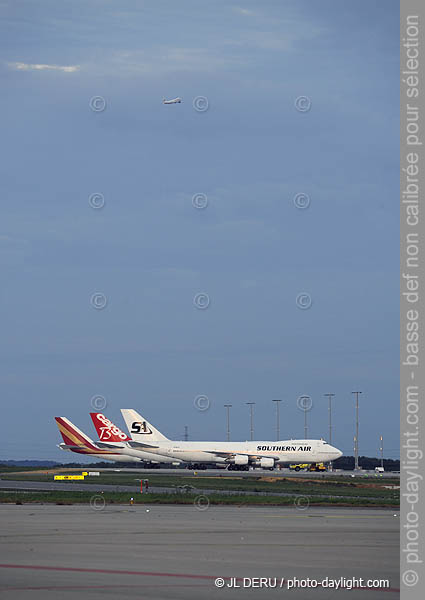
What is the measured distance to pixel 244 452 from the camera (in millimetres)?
117125

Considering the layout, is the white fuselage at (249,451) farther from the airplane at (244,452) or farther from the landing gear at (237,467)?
the landing gear at (237,467)

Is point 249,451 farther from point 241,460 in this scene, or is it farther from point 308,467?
point 308,467

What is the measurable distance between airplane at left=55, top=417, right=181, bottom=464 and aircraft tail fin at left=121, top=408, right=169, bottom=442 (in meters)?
2.69

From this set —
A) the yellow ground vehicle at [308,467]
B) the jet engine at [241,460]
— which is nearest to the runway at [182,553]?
the jet engine at [241,460]

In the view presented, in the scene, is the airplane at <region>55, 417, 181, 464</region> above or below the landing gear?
above

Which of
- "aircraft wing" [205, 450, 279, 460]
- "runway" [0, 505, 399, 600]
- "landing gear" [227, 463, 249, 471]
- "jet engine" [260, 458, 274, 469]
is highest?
"aircraft wing" [205, 450, 279, 460]

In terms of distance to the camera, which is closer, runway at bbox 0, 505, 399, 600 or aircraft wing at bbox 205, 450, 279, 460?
runway at bbox 0, 505, 399, 600

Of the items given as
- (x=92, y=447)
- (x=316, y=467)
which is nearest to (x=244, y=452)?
(x=316, y=467)

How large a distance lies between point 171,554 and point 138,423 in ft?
340

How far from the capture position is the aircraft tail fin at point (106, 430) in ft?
401

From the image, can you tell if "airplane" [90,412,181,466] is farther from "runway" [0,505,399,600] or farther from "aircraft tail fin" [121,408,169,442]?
"runway" [0,505,399,600]

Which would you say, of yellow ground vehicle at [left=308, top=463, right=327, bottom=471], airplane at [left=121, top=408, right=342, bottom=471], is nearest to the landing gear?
airplane at [left=121, top=408, right=342, bottom=471]

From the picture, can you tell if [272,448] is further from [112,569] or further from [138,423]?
[112,569]

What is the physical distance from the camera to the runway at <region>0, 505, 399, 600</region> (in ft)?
55.5
